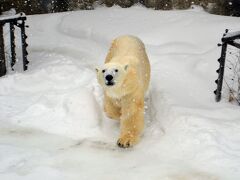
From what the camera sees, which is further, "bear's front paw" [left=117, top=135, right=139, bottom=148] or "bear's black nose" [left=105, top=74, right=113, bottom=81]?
"bear's front paw" [left=117, top=135, right=139, bottom=148]

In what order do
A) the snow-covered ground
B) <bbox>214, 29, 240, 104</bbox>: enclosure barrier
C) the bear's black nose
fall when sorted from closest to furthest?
the snow-covered ground < the bear's black nose < <bbox>214, 29, 240, 104</bbox>: enclosure barrier

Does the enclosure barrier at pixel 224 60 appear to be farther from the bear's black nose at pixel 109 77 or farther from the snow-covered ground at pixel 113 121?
the bear's black nose at pixel 109 77

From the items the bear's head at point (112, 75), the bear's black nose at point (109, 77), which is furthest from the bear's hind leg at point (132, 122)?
the bear's black nose at point (109, 77)

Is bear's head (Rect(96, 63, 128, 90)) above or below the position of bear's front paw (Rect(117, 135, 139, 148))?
above

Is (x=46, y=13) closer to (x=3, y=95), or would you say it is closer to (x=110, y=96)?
(x=3, y=95)

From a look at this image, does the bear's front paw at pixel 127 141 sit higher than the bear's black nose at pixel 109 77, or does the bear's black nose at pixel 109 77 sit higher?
the bear's black nose at pixel 109 77

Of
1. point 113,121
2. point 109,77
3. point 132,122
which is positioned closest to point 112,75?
point 109,77

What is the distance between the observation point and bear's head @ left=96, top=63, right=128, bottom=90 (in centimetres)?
486

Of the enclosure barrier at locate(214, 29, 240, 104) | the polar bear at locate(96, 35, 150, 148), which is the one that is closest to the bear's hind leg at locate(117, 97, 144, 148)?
the polar bear at locate(96, 35, 150, 148)

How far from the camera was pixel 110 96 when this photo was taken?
517 cm

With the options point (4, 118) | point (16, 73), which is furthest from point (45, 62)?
point (4, 118)

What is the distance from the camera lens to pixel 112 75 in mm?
4855

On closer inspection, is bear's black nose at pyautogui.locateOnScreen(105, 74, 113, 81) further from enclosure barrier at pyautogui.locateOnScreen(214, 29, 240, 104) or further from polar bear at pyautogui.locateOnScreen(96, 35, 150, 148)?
enclosure barrier at pyautogui.locateOnScreen(214, 29, 240, 104)

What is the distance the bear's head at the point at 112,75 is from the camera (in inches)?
191
